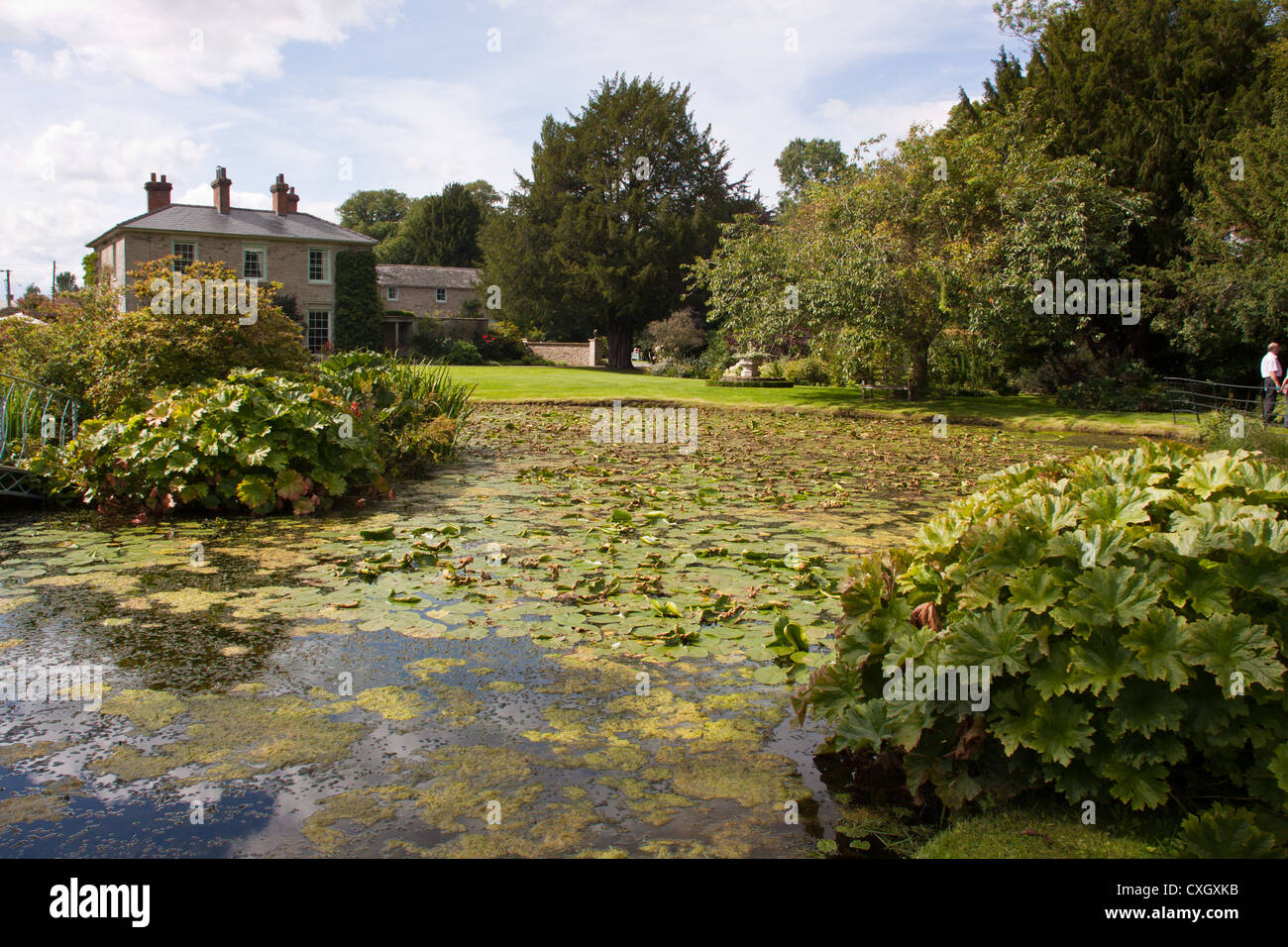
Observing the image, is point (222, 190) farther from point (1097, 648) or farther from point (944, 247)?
point (1097, 648)

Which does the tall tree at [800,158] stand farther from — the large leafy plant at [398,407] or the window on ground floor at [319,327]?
the large leafy plant at [398,407]

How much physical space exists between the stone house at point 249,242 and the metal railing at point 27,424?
3423 centimetres

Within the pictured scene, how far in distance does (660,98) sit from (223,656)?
1858 inches

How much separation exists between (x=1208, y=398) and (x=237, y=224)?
40304 mm

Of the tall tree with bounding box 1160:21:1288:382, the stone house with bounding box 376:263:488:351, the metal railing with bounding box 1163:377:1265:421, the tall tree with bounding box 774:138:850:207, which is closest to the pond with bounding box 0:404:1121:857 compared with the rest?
the metal railing with bounding box 1163:377:1265:421

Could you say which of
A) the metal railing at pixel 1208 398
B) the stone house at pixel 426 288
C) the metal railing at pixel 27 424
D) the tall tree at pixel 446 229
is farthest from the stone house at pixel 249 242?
the metal railing at pixel 1208 398

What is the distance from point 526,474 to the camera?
1169 cm

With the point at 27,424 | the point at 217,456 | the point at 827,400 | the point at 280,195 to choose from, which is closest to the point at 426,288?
the point at 280,195

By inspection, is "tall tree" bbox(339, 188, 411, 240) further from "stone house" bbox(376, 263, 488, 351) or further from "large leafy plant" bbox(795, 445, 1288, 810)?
"large leafy plant" bbox(795, 445, 1288, 810)

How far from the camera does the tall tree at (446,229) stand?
73562mm

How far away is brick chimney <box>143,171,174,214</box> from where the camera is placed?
44.2 meters

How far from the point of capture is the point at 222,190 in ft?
144
